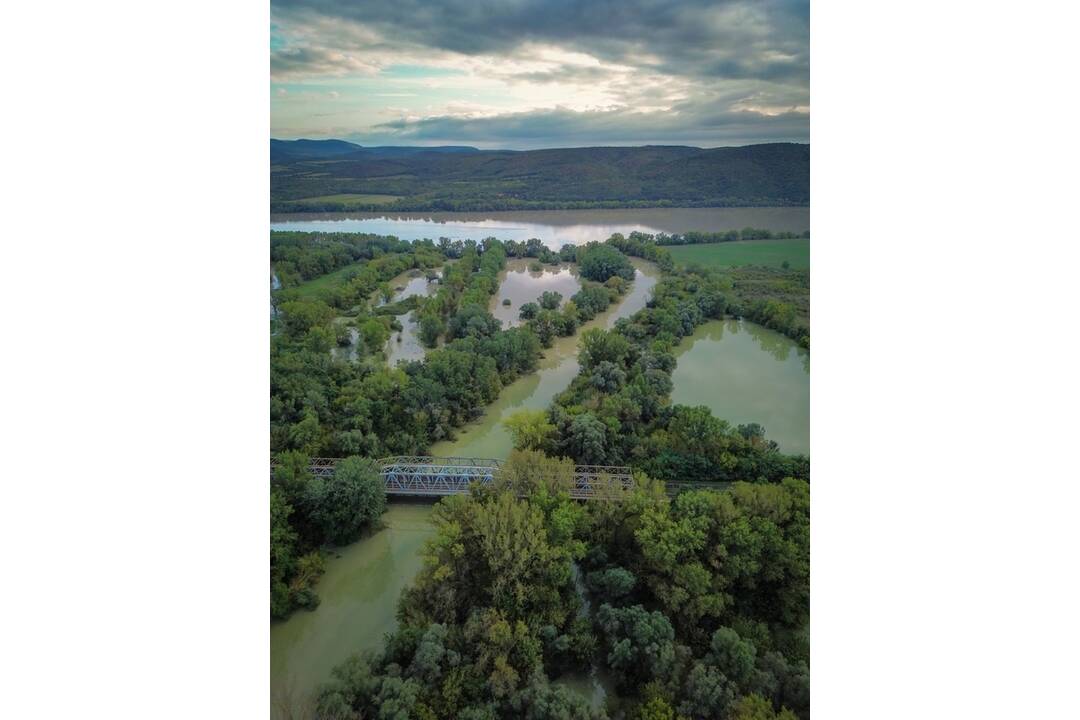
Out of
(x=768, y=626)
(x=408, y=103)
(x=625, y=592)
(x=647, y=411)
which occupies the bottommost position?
(x=768, y=626)

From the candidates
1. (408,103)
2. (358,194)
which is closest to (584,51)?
(408,103)

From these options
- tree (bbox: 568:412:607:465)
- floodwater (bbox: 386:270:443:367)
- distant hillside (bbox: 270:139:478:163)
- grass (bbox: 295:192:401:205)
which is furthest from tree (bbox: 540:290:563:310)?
grass (bbox: 295:192:401:205)

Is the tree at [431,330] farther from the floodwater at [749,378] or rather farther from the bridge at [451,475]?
the floodwater at [749,378]

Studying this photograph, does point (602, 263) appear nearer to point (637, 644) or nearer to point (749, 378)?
point (749, 378)

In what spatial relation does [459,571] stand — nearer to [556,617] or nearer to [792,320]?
[556,617]

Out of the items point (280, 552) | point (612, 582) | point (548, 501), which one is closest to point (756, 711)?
point (612, 582)

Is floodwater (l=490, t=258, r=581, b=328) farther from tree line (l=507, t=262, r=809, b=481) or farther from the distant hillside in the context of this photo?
the distant hillside
